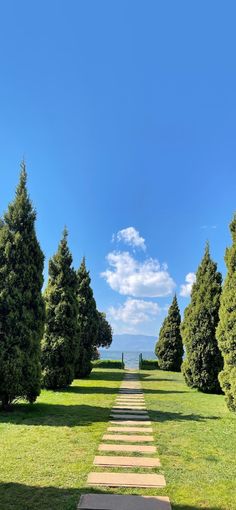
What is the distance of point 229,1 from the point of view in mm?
9102

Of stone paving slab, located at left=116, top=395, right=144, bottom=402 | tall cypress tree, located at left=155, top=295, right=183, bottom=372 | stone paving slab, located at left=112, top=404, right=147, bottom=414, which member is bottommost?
stone paving slab, located at left=116, top=395, right=144, bottom=402

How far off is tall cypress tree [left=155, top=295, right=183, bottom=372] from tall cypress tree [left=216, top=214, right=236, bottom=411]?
17.9 metres

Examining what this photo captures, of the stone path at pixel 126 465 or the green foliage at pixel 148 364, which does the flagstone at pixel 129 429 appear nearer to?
the stone path at pixel 126 465

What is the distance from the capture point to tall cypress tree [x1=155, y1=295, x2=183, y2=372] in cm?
2867

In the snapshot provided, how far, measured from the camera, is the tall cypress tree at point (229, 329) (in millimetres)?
10316

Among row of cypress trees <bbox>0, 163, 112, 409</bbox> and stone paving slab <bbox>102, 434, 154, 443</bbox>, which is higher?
row of cypress trees <bbox>0, 163, 112, 409</bbox>

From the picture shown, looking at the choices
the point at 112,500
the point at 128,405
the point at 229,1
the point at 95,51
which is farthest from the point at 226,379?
the point at 95,51

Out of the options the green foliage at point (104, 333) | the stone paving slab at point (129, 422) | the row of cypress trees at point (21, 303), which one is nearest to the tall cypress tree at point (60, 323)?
the row of cypress trees at point (21, 303)

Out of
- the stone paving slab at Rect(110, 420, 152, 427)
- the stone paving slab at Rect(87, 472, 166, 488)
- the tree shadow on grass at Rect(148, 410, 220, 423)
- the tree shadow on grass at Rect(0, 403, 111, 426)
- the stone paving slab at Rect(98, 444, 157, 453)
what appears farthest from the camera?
the tree shadow on grass at Rect(148, 410, 220, 423)

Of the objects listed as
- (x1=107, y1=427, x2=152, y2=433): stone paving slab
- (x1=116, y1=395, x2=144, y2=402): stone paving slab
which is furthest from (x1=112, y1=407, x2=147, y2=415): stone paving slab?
(x1=107, y1=427, x2=152, y2=433): stone paving slab

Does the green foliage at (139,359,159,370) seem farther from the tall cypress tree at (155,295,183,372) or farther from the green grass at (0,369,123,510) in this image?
the green grass at (0,369,123,510)

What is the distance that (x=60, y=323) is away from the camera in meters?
15.5

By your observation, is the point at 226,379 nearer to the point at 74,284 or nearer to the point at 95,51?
the point at 74,284

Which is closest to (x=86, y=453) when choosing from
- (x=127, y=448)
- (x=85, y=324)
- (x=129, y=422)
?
(x=127, y=448)
